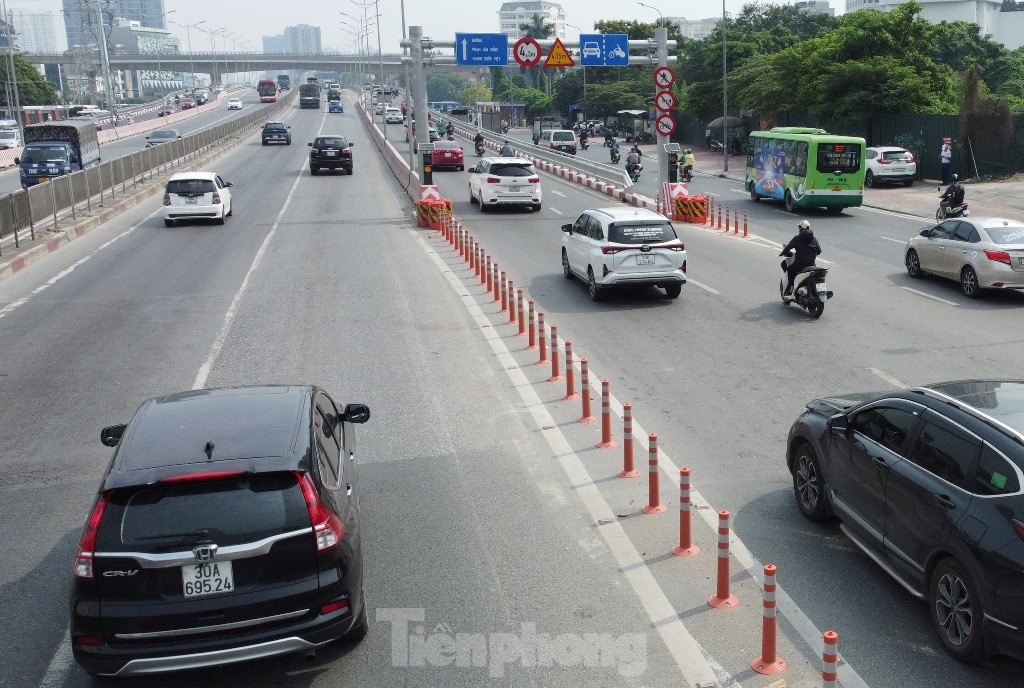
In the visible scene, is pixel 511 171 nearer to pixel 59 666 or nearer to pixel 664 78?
pixel 664 78

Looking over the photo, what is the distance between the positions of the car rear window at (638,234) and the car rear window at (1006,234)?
18.4 feet

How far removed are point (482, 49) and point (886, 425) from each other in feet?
108

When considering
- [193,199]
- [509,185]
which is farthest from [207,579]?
[509,185]

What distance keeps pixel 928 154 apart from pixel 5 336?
3775cm

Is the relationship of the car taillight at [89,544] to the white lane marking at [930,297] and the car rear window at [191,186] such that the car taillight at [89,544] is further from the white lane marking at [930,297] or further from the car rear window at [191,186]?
the car rear window at [191,186]

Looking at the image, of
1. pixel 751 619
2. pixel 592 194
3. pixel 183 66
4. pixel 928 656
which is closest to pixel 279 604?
pixel 751 619

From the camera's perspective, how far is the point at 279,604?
578cm

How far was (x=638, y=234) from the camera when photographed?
1814 cm

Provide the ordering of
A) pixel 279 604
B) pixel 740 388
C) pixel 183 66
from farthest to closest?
pixel 183 66, pixel 740 388, pixel 279 604

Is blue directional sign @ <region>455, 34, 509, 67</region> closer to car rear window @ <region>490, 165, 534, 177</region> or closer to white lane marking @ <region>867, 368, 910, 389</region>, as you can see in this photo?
car rear window @ <region>490, 165, 534, 177</region>

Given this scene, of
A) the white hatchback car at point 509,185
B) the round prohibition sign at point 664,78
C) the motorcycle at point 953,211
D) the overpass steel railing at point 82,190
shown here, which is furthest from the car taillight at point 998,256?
the overpass steel railing at point 82,190

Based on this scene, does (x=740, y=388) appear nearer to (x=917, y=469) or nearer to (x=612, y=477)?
(x=612, y=477)

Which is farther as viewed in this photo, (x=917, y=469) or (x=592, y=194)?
(x=592, y=194)

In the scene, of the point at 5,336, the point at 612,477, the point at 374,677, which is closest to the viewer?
the point at 374,677
